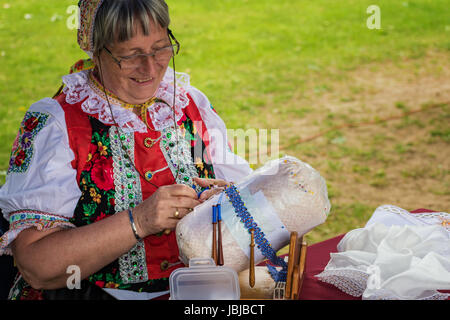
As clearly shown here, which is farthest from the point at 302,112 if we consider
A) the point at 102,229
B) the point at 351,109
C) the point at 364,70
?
the point at 102,229

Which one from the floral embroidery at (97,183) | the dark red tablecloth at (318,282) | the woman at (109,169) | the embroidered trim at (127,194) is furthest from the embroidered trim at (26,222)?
the dark red tablecloth at (318,282)

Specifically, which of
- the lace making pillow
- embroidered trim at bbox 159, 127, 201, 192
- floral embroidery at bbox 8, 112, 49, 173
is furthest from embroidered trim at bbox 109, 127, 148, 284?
the lace making pillow

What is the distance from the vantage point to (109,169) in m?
1.90

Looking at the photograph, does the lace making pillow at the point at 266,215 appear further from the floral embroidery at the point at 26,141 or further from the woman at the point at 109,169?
the floral embroidery at the point at 26,141

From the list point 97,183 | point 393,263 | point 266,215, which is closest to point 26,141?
point 97,183

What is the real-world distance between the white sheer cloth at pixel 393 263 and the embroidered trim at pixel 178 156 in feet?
2.05

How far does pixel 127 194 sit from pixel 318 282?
0.75 m

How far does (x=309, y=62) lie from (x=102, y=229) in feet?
20.8

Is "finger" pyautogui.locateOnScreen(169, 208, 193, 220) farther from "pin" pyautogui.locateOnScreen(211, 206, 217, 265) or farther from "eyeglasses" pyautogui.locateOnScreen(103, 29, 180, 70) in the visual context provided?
"eyeglasses" pyautogui.locateOnScreen(103, 29, 180, 70)

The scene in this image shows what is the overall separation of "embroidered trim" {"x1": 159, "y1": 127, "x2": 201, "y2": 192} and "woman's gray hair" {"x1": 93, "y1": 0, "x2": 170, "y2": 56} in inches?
16.7

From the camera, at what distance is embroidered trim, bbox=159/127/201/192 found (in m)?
2.03

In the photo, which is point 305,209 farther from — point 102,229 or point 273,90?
point 273,90

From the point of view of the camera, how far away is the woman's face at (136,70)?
1.85 metres

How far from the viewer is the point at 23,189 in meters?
1.72
